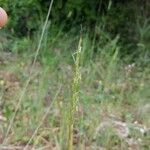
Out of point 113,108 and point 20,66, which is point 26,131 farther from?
point 20,66

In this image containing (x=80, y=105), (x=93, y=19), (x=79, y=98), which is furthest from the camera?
(x=93, y=19)

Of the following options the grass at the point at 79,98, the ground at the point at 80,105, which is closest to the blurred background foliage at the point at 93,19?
the grass at the point at 79,98

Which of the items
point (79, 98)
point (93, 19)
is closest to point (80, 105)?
point (79, 98)

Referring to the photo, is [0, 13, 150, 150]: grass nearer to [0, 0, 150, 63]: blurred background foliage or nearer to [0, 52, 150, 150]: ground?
[0, 52, 150, 150]: ground

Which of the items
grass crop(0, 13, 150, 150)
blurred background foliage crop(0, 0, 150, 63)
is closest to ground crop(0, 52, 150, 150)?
grass crop(0, 13, 150, 150)

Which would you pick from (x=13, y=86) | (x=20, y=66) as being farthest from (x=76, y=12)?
(x=13, y=86)

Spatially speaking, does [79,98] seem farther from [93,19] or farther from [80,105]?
[93,19]

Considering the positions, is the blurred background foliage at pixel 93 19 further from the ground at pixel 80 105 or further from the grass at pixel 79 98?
the ground at pixel 80 105
